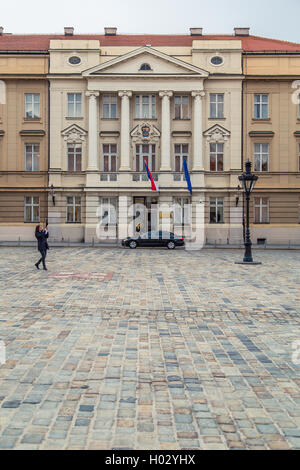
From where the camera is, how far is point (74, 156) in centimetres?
3744

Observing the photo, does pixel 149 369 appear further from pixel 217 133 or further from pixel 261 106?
pixel 261 106

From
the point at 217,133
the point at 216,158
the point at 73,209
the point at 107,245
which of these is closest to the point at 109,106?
the point at 73,209

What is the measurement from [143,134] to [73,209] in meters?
8.74

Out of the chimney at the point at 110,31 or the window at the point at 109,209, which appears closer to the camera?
the window at the point at 109,209

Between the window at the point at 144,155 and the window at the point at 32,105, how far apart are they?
9220 millimetres

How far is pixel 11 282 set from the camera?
13555 mm

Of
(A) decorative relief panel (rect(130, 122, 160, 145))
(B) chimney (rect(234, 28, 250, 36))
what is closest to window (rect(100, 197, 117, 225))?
(A) decorative relief panel (rect(130, 122, 160, 145))

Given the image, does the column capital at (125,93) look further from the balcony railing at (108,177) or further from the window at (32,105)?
the window at (32,105)

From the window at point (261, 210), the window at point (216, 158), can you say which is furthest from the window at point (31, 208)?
the window at point (261, 210)

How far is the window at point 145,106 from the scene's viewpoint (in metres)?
37.4

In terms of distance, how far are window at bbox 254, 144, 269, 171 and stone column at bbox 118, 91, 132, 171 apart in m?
10.9

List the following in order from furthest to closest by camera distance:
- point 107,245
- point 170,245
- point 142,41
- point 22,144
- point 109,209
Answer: point 142,41, point 22,144, point 109,209, point 107,245, point 170,245

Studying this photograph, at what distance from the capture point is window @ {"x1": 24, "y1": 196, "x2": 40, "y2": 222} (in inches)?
1480

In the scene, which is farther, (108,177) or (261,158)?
(261,158)
